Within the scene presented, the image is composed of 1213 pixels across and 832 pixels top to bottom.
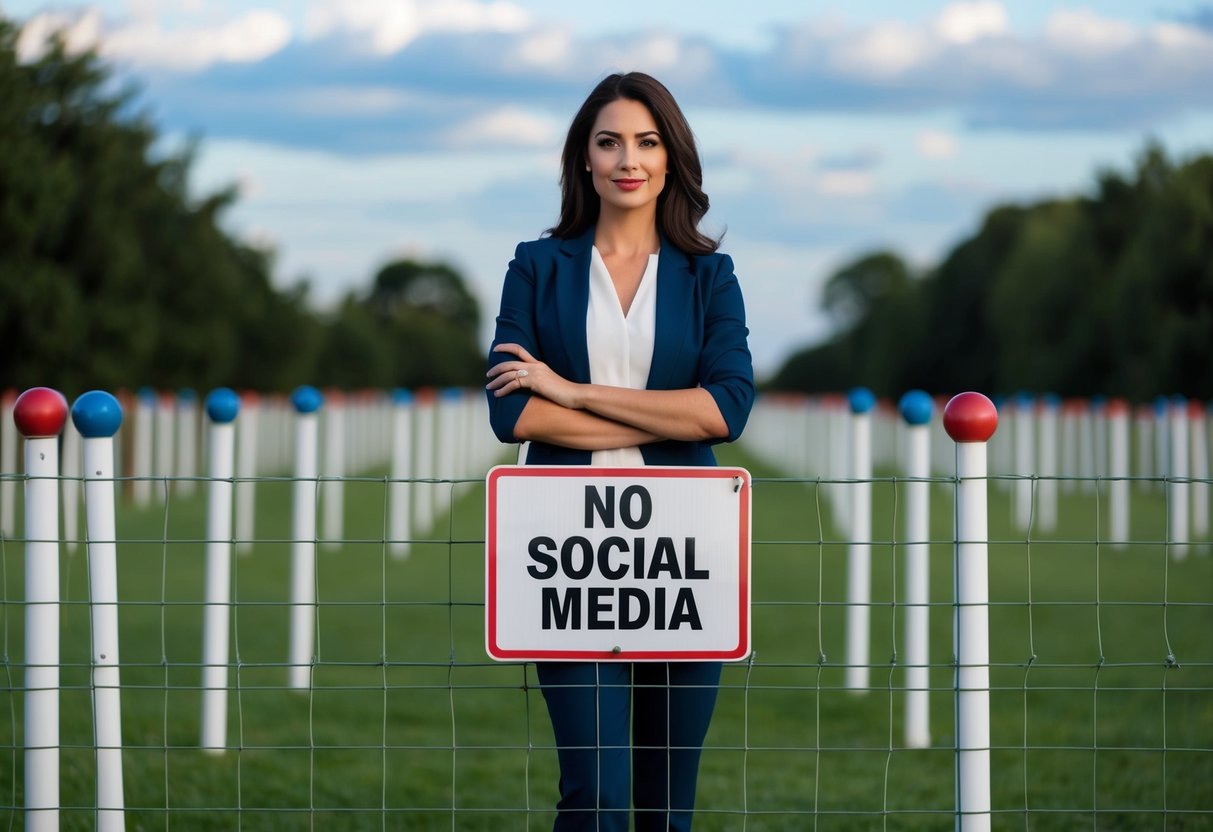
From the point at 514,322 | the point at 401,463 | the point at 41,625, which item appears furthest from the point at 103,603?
the point at 401,463

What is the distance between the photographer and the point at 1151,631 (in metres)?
11.8

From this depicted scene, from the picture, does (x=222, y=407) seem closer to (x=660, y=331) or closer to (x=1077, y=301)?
(x=660, y=331)

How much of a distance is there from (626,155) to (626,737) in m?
1.43

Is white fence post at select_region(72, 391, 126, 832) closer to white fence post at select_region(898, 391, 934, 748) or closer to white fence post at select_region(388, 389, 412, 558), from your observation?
white fence post at select_region(898, 391, 934, 748)

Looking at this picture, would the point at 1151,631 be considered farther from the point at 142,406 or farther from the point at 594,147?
the point at 142,406

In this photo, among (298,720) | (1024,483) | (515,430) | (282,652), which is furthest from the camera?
(1024,483)

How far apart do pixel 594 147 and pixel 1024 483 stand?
19.0m

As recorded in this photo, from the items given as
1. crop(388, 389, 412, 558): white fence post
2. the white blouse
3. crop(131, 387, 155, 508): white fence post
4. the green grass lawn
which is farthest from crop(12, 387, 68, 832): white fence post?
crop(131, 387, 155, 508): white fence post

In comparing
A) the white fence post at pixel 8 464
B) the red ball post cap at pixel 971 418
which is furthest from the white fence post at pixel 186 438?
the red ball post cap at pixel 971 418

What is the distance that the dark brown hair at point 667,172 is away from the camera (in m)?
4.31

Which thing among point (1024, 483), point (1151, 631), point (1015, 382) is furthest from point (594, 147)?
point (1015, 382)

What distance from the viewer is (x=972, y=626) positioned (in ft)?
13.8

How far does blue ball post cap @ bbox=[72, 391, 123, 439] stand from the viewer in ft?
15.4

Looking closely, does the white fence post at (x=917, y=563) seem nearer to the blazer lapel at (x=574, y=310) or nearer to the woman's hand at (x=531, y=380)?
the blazer lapel at (x=574, y=310)
